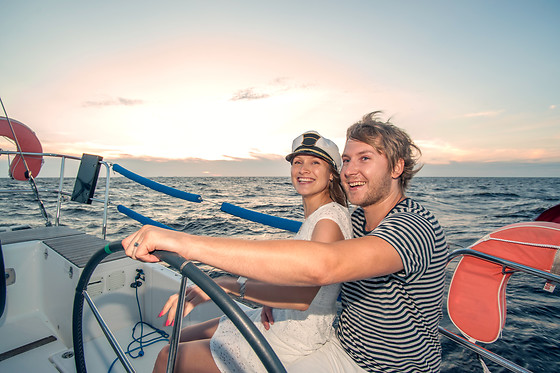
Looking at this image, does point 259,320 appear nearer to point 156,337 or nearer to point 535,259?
point 535,259

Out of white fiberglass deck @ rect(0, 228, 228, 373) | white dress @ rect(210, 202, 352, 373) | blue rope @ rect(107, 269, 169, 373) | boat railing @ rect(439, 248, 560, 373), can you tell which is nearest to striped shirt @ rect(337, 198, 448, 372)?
white dress @ rect(210, 202, 352, 373)

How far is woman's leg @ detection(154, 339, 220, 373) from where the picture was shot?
136 centimetres

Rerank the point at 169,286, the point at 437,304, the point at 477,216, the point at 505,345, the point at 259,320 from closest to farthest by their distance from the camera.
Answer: the point at 437,304
the point at 259,320
the point at 169,286
the point at 505,345
the point at 477,216

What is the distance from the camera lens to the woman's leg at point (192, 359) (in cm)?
136

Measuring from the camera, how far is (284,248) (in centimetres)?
82

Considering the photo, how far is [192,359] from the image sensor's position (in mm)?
1402

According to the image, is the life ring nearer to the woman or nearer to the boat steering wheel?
the woman

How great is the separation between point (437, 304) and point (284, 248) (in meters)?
0.85

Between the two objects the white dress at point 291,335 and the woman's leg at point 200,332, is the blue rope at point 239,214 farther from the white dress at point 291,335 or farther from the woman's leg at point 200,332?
the woman's leg at point 200,332

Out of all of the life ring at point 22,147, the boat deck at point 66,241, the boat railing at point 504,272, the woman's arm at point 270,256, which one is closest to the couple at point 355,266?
the woman's arm at point 270,256

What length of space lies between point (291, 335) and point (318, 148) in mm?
986

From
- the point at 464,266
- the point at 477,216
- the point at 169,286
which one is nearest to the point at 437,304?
the point at 464,266

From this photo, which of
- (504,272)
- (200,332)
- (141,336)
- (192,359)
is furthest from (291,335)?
(141,336)

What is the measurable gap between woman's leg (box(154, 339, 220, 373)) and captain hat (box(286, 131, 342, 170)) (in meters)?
1.13
